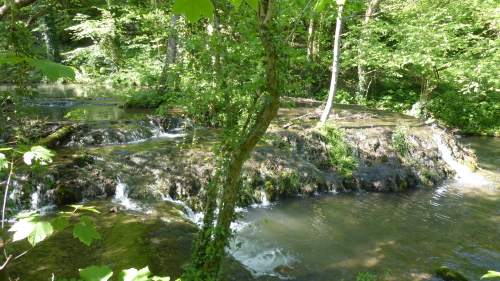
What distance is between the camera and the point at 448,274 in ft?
15.5

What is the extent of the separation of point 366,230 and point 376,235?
0.83ft

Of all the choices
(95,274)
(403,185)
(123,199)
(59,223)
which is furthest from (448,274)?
(123,199)

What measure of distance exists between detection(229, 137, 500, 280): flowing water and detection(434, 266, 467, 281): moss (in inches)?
6.4

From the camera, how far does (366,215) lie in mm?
7184

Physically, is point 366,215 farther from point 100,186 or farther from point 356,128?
point 100,186

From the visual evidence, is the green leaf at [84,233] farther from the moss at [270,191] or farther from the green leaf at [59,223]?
the moss at [270,191]

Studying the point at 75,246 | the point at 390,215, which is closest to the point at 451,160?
the point at 390,215

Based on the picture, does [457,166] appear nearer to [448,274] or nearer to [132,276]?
[448,274]

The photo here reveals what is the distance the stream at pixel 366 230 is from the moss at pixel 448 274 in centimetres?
14

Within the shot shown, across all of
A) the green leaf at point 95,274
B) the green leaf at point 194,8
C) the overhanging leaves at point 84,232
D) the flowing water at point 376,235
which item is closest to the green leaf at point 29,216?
the overhanging leaves at point 84,232

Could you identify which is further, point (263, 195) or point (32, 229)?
point (263, 195)

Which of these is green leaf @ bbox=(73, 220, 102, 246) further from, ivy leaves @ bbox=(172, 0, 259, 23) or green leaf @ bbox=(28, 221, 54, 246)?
ivy leaves @ bbox=(172, 0, 259, 23)

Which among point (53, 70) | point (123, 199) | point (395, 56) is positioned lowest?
point (123, 199)

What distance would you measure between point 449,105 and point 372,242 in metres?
15.5
